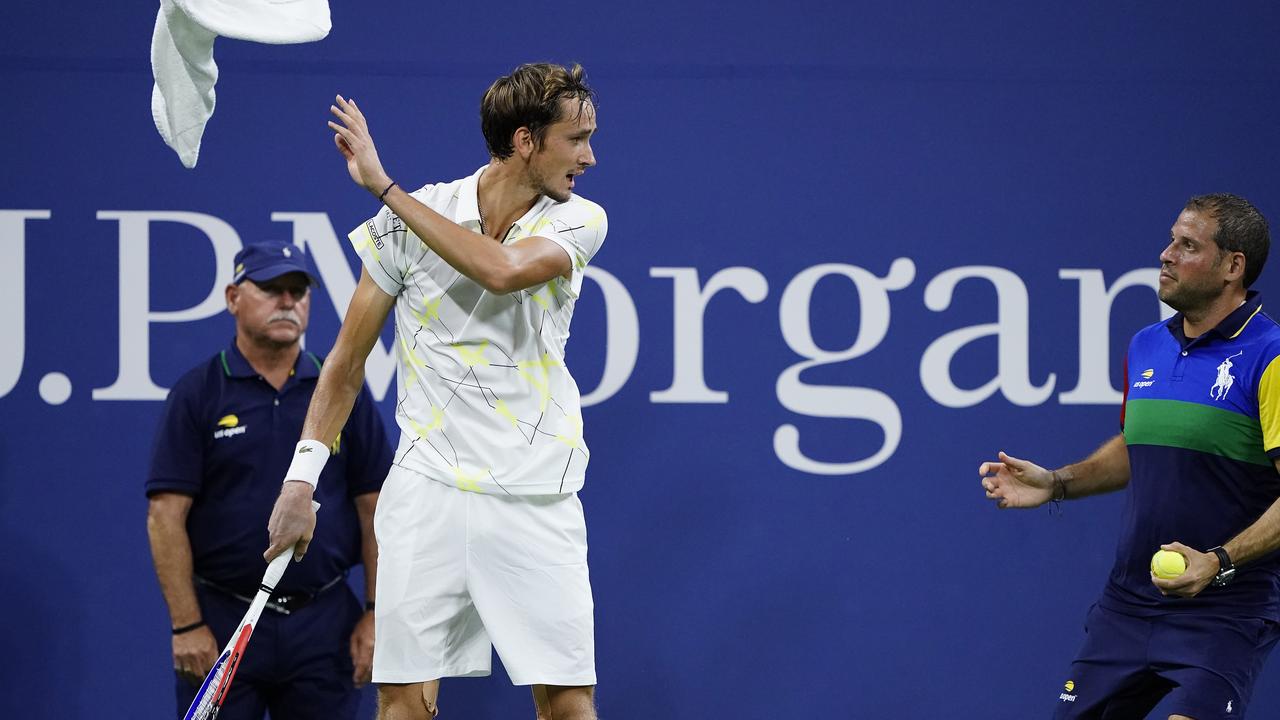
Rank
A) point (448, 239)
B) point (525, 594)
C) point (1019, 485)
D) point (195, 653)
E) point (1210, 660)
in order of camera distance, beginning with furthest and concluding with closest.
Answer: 1. point (195, 653)
2. point (1019, 485)
3. point (1210, 660)
4. point (525, 594)
5. point (448, 239)

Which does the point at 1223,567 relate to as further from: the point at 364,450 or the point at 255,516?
the point at 255,516

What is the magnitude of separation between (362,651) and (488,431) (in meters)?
1.13

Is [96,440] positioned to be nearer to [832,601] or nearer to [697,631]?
[697,631]

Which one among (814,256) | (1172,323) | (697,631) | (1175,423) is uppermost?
(814,256)

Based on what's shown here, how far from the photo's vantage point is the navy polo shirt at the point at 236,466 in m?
3.42

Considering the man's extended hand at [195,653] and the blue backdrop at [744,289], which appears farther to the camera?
the blue backdrop at [744,289]

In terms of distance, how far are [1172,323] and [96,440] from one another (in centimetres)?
302

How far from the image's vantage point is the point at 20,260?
4.03 meters

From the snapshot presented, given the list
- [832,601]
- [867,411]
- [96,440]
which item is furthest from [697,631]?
[96,440]

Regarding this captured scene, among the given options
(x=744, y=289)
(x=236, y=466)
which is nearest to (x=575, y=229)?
(x=236, y=466)

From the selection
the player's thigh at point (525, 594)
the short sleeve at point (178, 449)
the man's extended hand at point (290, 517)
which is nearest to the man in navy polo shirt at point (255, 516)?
the short sleeve at point (178, 449)

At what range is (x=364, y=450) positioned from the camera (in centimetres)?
355

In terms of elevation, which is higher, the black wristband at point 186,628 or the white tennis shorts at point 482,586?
the white tennis shorts at point 482,586

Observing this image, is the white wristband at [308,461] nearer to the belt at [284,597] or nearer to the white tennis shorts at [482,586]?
the white tennis shorts at [482,586]
